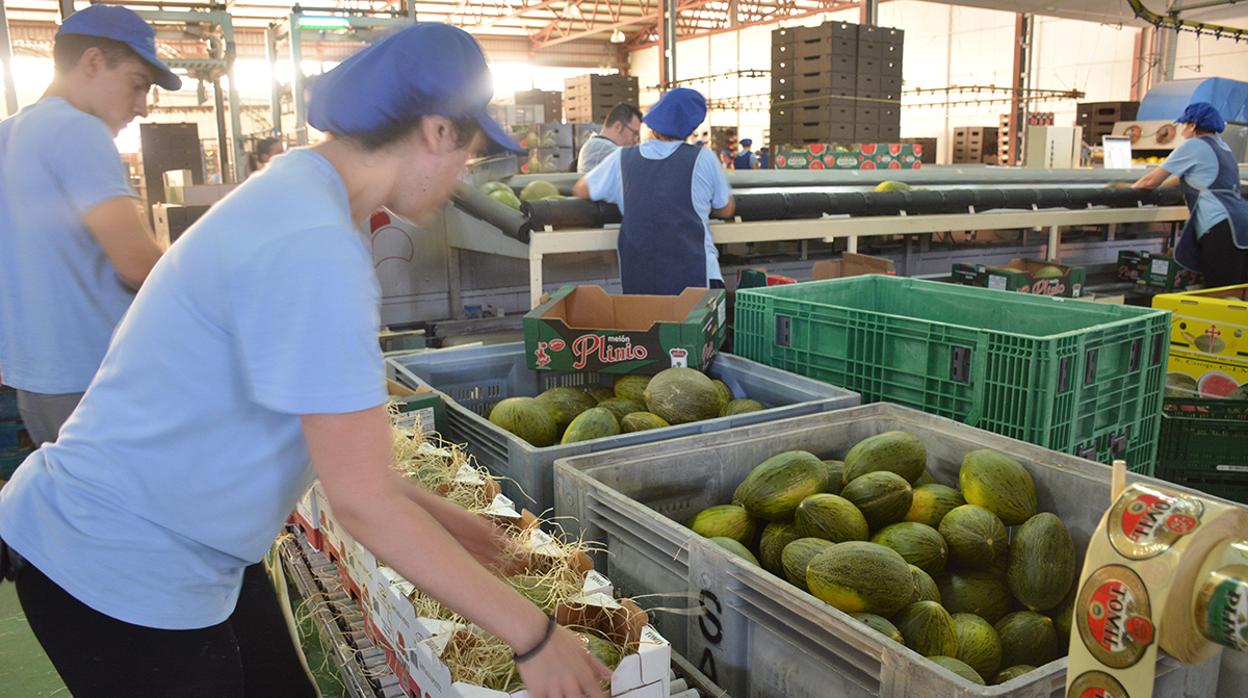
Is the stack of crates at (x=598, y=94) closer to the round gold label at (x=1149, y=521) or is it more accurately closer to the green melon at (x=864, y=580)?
the green melon at (x=864, y=580)

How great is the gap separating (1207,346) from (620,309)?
217 cm

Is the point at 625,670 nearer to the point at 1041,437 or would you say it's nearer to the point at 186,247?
the point at 186,247

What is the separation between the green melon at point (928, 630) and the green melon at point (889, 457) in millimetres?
441

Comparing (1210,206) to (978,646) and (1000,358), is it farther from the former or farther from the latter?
(978,646)

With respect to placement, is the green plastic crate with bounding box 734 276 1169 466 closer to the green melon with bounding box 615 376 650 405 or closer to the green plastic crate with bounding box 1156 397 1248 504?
the green melon with bounding box 615 376 650 405

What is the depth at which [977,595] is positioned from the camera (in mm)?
1604

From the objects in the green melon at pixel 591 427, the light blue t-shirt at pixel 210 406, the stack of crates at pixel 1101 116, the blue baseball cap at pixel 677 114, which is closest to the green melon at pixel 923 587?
the green melon at pixel 591 427

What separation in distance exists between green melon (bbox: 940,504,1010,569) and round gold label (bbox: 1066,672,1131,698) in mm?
815

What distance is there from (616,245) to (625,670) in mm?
2891

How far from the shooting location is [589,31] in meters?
23.0

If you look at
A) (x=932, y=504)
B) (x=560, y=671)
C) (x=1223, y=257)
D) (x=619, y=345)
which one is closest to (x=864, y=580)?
(x=932, y=504)

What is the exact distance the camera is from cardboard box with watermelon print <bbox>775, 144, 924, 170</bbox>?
734cm

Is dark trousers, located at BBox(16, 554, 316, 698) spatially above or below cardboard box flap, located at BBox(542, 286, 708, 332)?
below

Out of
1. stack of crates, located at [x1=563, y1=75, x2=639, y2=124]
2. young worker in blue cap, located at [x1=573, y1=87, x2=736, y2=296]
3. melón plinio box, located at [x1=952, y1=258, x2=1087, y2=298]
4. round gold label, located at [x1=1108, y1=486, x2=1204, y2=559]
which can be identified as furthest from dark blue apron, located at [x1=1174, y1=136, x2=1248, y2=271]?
stack of crates, located at [x1=563, y1=75, x2=639, y2=124]
